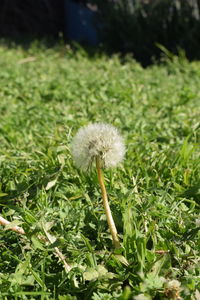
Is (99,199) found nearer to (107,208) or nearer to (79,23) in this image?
(107,208)

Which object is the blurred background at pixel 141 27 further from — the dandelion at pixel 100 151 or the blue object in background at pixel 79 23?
the dandelion at pixel 100 151

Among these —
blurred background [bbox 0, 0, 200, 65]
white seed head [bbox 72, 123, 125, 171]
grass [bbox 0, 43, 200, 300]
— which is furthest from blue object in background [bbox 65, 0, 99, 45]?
white seed head [bbox 72, 123, 125, 171]

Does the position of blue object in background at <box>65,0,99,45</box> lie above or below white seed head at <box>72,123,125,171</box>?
below

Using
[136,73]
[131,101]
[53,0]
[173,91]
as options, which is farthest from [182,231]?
[53,0]

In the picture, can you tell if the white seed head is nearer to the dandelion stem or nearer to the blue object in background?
the dandelion stem

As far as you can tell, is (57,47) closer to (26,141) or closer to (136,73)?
(136,73)

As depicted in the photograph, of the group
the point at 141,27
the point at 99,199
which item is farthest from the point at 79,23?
the point at 99,199
